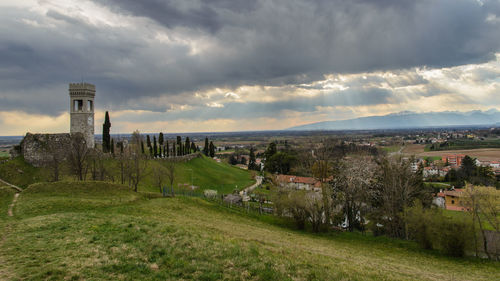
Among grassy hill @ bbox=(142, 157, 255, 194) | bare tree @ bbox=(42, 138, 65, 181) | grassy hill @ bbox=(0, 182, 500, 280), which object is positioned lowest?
grassy hill @ bbox=(142, 157, 255, 194)

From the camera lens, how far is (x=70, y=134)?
149 ft

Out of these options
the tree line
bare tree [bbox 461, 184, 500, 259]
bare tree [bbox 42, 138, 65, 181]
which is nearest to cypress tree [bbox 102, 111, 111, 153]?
bare tree [bbox 42, 138, 65, 181]

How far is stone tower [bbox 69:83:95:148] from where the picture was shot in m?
46.6

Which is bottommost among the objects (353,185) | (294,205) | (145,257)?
(294,205)

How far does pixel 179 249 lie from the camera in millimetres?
11180

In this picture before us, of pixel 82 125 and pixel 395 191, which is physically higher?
pixel 82 125

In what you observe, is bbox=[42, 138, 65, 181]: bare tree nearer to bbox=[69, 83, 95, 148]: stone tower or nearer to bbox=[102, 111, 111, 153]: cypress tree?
bbox=[69, 83, 95, 148]: stone tower

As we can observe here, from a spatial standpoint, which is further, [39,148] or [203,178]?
[203,178]

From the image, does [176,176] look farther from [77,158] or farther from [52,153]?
[52,153]

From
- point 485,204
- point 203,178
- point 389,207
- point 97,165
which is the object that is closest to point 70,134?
point 97,165

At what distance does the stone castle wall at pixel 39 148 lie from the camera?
40.9 metres

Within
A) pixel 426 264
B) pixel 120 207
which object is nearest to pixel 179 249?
pixel 120 207

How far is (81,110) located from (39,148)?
30.9 feet

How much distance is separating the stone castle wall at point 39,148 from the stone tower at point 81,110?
4.89m
